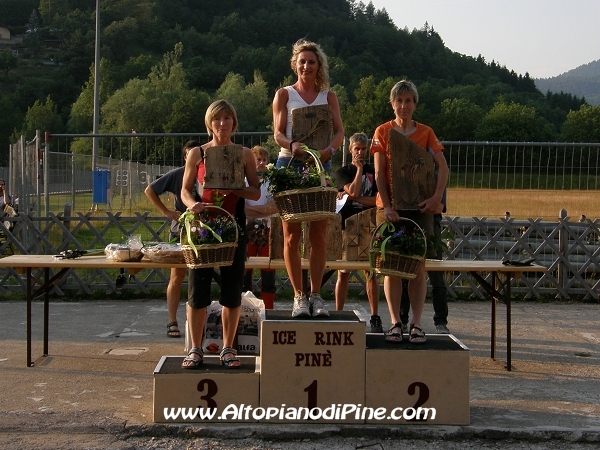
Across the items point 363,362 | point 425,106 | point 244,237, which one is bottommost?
point 363,362

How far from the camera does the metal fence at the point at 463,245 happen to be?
11.1 m

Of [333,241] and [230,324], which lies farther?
[333,241]

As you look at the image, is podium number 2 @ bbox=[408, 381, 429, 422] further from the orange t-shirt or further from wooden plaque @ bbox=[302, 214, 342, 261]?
wooden plaque @ bbox=[302, 214, 342, 261]

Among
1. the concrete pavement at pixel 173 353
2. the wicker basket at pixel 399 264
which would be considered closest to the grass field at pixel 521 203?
the concrete pavement at pixel 173 353

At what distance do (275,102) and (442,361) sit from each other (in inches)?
89.0

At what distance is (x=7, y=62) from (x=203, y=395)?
379 feet

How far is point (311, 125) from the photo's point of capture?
5797mm

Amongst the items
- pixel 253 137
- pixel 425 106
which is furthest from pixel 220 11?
pixel 253 137

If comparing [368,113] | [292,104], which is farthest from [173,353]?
[368,113]

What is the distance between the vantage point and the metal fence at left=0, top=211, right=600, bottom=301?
1115 cm

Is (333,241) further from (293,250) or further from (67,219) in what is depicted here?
(67,219)

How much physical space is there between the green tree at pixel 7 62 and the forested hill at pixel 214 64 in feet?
3.41

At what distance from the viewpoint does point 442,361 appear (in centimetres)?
545

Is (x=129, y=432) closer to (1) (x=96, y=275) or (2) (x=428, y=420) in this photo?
(2) (x=428, y=420)
